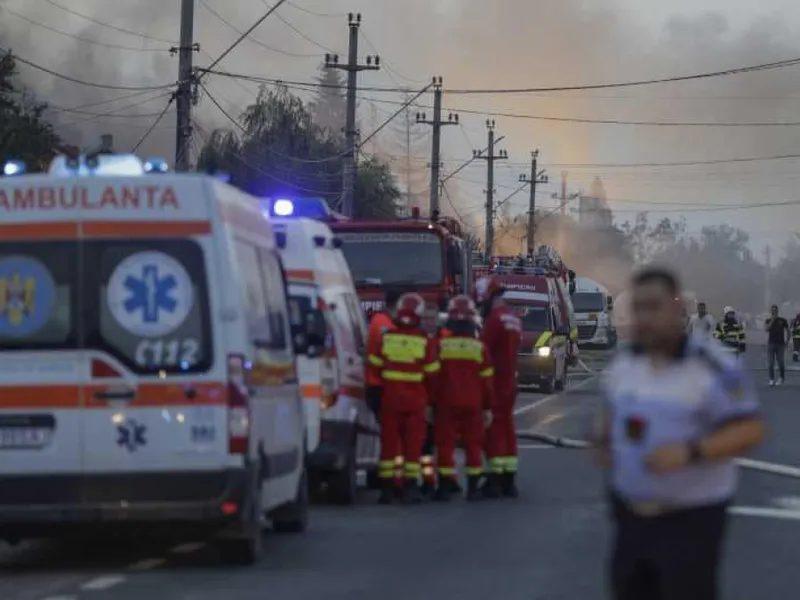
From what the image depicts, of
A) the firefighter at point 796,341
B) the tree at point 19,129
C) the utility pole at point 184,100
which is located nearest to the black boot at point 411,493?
the utility pole at point 184,100

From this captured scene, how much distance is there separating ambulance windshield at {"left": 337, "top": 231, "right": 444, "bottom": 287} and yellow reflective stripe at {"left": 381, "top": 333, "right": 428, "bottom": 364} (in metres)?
9.05

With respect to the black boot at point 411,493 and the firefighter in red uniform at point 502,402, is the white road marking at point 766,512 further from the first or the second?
the black boot at point 411,493

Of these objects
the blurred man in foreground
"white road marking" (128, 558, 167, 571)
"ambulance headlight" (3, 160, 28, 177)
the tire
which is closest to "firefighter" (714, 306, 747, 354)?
the tire

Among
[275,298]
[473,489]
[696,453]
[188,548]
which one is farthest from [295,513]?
[696,453]

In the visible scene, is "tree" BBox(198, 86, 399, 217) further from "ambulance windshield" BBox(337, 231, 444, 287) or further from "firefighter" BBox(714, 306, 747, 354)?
"ambulance windshield" BBox(337, 231, 444, 287)

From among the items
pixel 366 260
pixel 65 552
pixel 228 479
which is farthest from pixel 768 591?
pixel 366 260

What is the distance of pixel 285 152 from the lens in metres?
67.9

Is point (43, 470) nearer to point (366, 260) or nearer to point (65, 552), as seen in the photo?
point (65, 552)

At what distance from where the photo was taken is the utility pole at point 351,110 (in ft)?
136

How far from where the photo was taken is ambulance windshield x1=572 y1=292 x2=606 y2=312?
233 feet

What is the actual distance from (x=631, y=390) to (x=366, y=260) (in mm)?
17943

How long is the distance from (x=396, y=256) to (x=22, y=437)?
14070mm

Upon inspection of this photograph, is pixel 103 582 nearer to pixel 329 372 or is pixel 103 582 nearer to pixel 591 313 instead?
pixel 329 372

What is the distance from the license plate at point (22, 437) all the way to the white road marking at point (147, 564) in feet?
4.01
